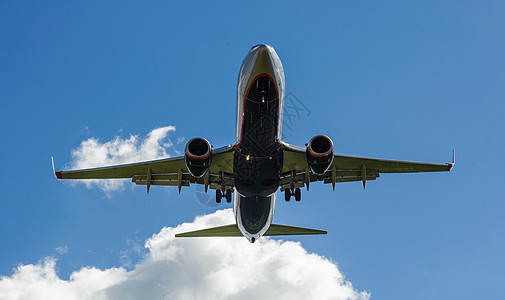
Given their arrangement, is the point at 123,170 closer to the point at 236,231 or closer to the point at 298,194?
the point at 236,231

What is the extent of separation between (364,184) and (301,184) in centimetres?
289

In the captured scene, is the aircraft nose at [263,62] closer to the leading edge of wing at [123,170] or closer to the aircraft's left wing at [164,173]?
the aircraft's left wing at [164,173]

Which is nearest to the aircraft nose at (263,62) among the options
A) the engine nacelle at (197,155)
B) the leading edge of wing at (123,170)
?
the engine nacelle at (197,155)

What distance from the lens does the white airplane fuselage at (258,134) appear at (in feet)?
63.0

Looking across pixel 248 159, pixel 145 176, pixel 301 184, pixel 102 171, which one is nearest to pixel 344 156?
pixel 301 184

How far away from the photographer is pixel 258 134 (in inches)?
794

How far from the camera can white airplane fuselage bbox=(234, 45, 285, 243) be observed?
63.0 feet

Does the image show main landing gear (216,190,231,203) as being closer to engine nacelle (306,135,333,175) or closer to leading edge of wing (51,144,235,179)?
leading edge of wing (51,144,235,179)

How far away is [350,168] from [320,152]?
4709mm

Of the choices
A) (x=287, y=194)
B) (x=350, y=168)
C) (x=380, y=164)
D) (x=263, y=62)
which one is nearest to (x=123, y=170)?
(x=287, y=194)

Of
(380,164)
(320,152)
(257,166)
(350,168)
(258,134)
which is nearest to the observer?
(320,152)

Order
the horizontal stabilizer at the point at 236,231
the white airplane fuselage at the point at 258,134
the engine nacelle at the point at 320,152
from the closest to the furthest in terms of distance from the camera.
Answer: the white airplane fuselage at the point at 258,134
the engine nacelle at the point at 320,152
the horizontal stabilizer at the point at 236,231

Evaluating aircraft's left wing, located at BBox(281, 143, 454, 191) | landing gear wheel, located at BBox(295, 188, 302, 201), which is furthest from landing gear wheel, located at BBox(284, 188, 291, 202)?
landing gear wheel, located at BBox(295, 188, 302, 201)

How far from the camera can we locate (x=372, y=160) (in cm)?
2338
